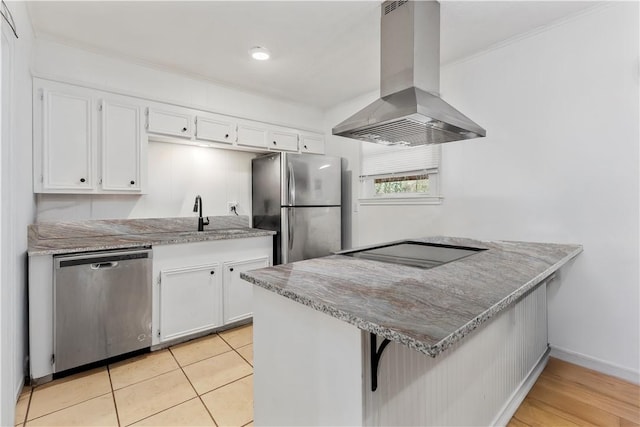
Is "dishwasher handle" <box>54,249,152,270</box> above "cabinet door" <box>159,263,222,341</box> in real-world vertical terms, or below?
above

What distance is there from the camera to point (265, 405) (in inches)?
52.1

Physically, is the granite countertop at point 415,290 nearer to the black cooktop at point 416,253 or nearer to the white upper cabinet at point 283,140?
the black cooktop at point 416,253

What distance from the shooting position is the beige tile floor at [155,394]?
1692mm

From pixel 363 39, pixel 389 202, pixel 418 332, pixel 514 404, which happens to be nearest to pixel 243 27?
pixel 363 39

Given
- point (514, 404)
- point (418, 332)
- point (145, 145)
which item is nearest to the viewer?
point (418, 332)

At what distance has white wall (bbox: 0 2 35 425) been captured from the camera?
1508mm

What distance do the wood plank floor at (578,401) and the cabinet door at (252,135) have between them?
10.3ft

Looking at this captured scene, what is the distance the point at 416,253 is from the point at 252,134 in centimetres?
232

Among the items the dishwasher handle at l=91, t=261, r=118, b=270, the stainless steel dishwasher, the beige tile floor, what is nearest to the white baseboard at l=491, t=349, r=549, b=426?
the beige tile floor

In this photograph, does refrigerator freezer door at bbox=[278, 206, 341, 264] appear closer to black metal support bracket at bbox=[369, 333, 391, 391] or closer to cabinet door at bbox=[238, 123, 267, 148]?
cabinet door at bbox=[238, 123, 267, 148]

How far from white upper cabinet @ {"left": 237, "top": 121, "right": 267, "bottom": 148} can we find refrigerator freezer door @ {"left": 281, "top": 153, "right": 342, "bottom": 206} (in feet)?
1.28

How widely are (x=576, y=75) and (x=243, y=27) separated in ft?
8.02

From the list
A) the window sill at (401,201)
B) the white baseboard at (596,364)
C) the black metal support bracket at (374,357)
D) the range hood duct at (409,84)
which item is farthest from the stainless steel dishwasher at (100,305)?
the white baseboard at (596,364)

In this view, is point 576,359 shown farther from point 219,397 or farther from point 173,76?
point 173,76
